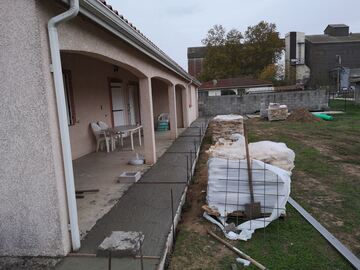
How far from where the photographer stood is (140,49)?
5316 millimetres

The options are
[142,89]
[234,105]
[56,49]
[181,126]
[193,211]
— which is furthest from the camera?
[234,105]

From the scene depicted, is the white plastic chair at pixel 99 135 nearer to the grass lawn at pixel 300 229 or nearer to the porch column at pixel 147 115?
the porch column at pixel 147 115

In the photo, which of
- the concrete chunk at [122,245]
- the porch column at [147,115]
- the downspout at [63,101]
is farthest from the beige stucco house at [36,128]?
the porch column at [147,115]

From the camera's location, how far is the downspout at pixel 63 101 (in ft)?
8.68

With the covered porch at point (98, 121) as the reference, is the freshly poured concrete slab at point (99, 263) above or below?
below

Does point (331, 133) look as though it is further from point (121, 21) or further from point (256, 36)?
point (256, 36)

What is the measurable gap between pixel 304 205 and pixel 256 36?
45306 mm

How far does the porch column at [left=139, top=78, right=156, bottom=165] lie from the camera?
6.43 metres

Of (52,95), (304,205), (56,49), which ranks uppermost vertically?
(56,49)

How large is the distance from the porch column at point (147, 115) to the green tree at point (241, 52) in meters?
40.6

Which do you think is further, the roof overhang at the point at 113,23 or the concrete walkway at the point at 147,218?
the roof overhang at the point at 113,23

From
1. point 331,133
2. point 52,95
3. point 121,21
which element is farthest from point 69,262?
point 331,133

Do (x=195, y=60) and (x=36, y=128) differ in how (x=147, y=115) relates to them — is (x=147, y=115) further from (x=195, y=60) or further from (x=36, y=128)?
(x=195, y=60)


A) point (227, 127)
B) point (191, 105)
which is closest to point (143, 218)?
point (227, 127)
